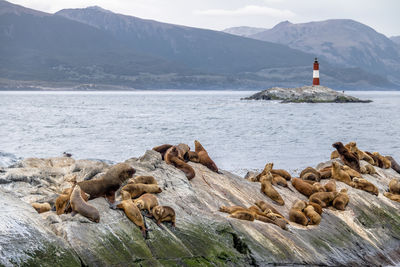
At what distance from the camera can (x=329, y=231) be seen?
1247cm

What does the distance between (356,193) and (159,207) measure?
268 inches

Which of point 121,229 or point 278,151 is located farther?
point 278,151

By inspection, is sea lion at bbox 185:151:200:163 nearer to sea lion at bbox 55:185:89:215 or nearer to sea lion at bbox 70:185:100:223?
sea lion at bbox 55:185:89:215

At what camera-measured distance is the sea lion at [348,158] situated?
17.0 meters

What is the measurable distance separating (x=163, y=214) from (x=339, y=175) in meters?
7.23

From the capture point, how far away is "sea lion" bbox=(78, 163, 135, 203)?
1068 cm

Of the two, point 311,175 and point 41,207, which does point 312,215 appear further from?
point 41,207

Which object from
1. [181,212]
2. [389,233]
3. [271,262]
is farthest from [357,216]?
[181,212]

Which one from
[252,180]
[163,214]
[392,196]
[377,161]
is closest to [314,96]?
[377,161]

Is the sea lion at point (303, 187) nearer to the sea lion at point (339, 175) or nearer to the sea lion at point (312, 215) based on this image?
the sea lion at point (339, 175)

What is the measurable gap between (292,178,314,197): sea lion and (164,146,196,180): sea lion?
3.23 m

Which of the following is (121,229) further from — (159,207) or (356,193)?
(356,193)

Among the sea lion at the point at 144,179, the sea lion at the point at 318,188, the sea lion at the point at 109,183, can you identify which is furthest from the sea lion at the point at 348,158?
the sea lion at the point at 109,183

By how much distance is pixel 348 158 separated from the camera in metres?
17.4
